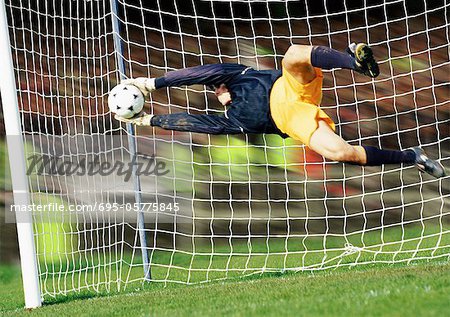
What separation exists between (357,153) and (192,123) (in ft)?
4.11

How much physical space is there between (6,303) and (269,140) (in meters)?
5.01

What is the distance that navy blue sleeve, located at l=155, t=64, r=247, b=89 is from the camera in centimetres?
649

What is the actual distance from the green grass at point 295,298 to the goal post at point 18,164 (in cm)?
25

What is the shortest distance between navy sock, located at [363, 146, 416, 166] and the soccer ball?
170 cm

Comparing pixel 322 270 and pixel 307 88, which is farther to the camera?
pixel 322 270

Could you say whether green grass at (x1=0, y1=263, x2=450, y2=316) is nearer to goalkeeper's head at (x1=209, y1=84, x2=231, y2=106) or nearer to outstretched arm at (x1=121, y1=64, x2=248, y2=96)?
goalkeeper's head at (x1=209, y1=84, x2=231, y2=106)

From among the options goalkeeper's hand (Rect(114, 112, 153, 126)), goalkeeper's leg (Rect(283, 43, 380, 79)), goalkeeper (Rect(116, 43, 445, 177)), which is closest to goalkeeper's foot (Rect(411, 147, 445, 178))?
goalkeeper (Rect(116, 43, 445, 177))

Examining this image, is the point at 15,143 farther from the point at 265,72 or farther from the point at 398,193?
the point at 398,193

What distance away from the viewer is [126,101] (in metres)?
6.61

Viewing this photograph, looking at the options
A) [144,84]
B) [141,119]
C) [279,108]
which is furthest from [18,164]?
[279,108]

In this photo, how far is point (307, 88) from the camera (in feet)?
21.1

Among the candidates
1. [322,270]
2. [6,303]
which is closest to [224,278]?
[322,270]

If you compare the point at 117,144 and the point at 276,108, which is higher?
the point at 276,108

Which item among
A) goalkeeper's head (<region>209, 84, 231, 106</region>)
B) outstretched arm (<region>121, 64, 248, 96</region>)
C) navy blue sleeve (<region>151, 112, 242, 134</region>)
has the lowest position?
navy blue sleeve (<region>151, 112, 242, 134</region>)
